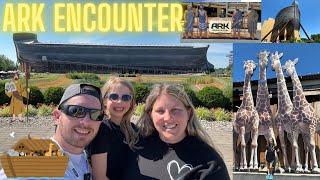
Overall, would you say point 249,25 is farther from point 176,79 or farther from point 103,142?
point 103,142

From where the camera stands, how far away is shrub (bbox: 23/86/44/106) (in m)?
5.77

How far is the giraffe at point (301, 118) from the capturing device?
582 cm

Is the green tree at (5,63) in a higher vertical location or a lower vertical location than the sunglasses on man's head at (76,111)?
higher

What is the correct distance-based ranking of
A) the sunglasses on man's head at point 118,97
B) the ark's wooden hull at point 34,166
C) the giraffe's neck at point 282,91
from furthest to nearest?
1. the giraffe's neck at point 282,91
2. the sunglasses on man's head at point 118,97
3. the ark's wooden hull at point 34,166

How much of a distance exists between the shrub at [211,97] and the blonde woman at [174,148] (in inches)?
143

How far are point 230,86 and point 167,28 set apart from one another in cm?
115

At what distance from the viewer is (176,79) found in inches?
228

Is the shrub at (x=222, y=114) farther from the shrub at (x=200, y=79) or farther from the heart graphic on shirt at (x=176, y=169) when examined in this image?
the heart graphic on shirt at (x=176, y=169)

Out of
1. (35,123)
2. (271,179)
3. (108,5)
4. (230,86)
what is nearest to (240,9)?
(230,86)

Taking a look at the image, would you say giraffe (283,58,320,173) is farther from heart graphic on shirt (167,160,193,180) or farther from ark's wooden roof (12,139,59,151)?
ark's wooden roof (12,139,59,151)

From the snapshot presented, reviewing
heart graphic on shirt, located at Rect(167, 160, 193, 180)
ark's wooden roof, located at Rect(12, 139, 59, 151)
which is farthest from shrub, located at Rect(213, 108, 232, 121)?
ark's wooden roof, located at Rect(12, 139, 59, 151)

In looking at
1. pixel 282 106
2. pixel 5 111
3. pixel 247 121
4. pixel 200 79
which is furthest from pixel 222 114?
pixel 5 111

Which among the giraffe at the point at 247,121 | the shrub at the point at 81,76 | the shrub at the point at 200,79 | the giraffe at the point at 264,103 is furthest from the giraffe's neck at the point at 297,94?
the shrub at the point at 81,76

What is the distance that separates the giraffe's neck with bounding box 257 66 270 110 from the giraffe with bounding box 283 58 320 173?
0.30m
